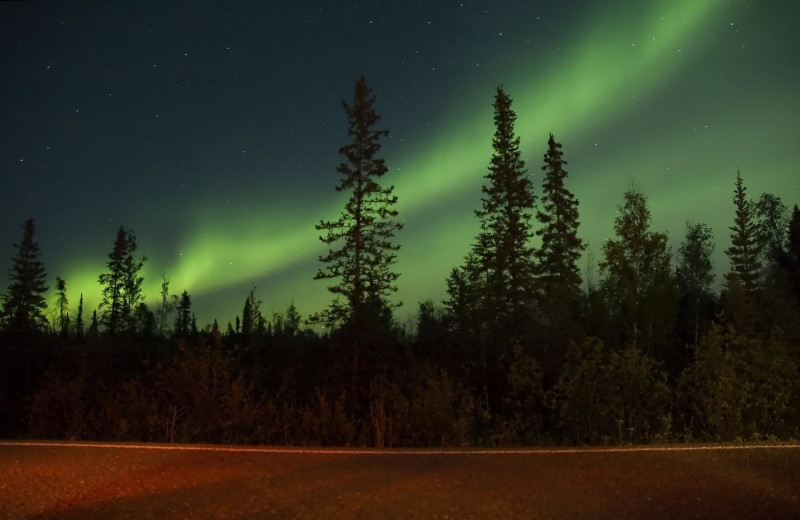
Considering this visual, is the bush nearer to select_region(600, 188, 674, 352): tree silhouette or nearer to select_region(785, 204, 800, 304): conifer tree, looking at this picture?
select_region(600, 188, 674, 352): tree silhouette

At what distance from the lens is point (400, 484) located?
25.8ft

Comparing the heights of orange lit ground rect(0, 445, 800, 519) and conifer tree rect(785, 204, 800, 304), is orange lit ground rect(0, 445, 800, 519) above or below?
below

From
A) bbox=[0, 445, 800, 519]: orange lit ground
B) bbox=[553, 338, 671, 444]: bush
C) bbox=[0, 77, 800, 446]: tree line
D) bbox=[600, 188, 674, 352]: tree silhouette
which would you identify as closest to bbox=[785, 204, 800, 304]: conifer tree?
bbox=[0, 77, 800, 446]: tree line

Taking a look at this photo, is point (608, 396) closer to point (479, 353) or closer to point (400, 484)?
point (400, 484)

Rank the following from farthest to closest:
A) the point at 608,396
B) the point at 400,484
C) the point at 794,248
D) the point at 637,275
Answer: the point at 794,248
the point at 637,275
the point at 608,396
the point at 400,484

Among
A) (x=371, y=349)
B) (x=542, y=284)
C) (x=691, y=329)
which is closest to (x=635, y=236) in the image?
(x=542, y=284)

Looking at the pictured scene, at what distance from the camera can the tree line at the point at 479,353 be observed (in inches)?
608

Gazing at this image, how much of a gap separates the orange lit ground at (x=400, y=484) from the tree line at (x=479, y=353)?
4865mm

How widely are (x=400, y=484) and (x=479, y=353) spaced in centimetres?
4292

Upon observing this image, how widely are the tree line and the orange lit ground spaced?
4865 mm

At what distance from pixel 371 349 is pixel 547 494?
33.0m

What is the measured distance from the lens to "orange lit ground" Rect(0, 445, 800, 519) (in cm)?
659

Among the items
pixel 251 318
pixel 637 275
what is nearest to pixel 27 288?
pixel 251 318

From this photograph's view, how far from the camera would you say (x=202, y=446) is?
11.0 metres
